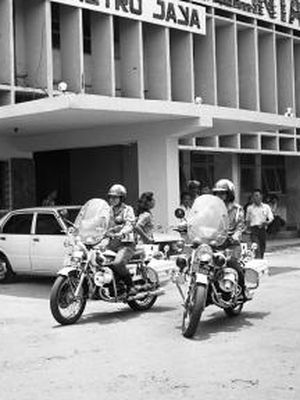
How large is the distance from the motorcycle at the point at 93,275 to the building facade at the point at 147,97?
292 centimetres

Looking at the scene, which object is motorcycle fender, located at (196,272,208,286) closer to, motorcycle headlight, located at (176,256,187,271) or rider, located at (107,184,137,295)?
motorcycle headlight, located at (176,256,187,271)

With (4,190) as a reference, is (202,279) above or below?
below

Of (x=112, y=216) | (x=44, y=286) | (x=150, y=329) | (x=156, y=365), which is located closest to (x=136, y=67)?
(x=44, y=286)

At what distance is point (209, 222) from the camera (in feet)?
28.7

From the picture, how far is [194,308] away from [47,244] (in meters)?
5.32

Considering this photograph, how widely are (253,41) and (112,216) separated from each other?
47.5 ft

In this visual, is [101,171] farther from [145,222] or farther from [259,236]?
[145,222]

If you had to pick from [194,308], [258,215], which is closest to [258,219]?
[258,215]

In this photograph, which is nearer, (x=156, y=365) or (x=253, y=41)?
(x=156, y=365)

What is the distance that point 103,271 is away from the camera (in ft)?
30.9

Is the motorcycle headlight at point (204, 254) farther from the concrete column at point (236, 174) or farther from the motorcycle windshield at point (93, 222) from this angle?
the concrete column at point (236, 174)

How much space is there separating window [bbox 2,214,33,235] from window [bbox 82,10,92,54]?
712cm

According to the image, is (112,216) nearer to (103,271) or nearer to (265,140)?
(103,271)

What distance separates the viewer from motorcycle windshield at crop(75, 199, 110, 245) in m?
9.69
